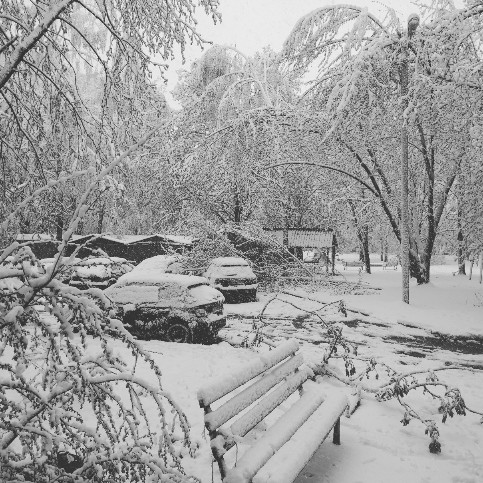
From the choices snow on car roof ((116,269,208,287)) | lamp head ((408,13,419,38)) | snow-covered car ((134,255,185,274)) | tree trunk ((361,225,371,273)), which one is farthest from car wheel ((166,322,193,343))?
tree trunk ((361,225,371,273))

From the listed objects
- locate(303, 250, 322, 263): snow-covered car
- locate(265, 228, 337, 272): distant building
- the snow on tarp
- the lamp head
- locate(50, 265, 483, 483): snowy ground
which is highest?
the lamp head

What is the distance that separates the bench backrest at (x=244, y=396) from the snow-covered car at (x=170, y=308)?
17.2 ft

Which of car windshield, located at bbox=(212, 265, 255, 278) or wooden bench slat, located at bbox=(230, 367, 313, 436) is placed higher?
car windshield, located at bbox=(212, 265, 255, 278)

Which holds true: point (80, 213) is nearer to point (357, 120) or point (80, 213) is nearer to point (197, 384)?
point (197, 384)

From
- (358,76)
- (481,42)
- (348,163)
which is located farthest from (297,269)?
(481,42)

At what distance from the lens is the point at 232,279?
50.4 ft

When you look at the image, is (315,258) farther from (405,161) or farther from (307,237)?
(405,161)

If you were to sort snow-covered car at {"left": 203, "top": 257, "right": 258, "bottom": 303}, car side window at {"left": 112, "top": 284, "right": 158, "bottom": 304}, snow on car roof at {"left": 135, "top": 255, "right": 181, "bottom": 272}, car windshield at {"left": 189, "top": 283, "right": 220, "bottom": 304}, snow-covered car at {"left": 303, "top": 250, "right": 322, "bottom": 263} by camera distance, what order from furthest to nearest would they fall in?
snow-covered car at {"left": 303, "top": 250, "right": 322, "bottom": 263} → snow-covered car at {"left": 203, "top": 257, "right": 258, "bottom": 303} → snow on car roof at {"left": 135, "top": 255, "right": 181, "bottom": 272} → car side window at {"left": 112, "top": 284, "right": 158, "bottom": 304} → car windshield at {"left": 189, "top": 283, "right": 220, "bottom": 304}

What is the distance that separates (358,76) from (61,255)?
1345 centimetres

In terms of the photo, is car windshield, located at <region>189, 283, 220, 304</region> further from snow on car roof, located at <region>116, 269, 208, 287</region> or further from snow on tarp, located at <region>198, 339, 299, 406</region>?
snow on tarp, located at <region>198, 339, 299, 406</region>

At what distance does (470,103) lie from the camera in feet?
32.7

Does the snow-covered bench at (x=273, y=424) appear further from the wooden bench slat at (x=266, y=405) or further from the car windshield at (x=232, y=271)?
the car windshield at (x=232, y=271)

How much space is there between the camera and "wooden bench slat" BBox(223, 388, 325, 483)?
2.68 m

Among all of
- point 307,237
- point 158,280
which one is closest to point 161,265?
point 158,280
